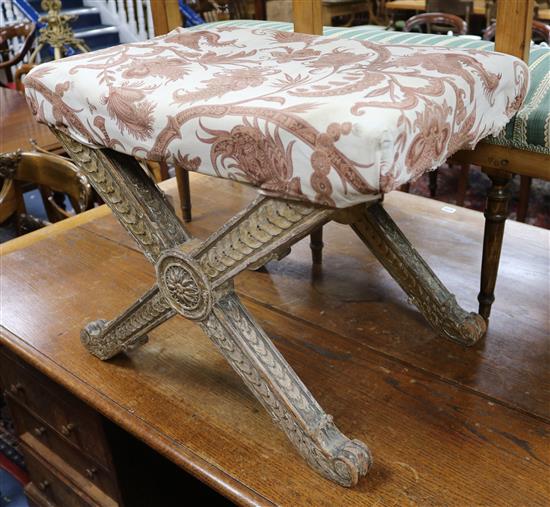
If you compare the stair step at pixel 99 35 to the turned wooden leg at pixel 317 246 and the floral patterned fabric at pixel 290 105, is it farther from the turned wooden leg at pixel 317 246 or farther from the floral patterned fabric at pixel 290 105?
the floral patterned fabric at pixel 290 105

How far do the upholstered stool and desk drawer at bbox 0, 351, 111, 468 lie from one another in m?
0.13

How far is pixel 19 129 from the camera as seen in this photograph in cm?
209

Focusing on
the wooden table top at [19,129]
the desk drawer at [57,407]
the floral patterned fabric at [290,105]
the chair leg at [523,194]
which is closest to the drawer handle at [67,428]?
Result: the desk drawer at [57,407]

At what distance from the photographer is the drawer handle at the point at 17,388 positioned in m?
1.14

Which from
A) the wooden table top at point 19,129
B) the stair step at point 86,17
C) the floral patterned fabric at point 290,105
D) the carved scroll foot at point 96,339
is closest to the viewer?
the floral patterned fabric at point 290,105

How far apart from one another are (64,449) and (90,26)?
4.56 m

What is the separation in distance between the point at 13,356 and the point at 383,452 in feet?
2.11

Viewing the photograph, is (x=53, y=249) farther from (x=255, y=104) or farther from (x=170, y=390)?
(x=255, y=104)

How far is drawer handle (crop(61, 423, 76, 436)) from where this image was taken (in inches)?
40.8

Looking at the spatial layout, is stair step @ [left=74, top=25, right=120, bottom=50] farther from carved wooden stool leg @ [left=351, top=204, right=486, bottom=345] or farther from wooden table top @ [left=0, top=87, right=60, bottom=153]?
carved wooden stool leg @ [left=351, top=204, right=486, bottom=345]

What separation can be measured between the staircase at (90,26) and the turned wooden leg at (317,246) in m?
4.04

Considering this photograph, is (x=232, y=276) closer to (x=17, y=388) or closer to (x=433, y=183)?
(x=17, y=388)

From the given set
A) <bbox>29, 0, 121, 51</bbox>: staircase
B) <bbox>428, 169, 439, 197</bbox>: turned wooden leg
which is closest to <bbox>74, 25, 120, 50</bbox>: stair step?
<bbox>29, 0, 121, 51</bbox>: staircase

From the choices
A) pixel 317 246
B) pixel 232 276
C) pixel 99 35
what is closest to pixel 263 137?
pixel 232 276
